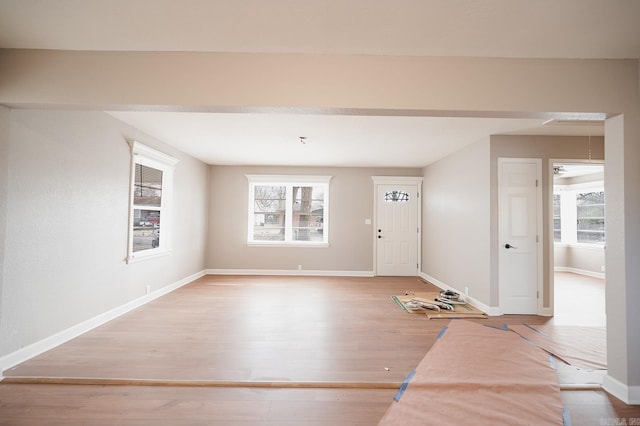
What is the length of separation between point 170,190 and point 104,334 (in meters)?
2.48

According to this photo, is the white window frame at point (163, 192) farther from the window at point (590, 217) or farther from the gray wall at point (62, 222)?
the window at point (590, 217)

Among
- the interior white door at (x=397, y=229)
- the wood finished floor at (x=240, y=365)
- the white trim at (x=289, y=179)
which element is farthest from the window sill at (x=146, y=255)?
the interior white door at (x=397, y=229)

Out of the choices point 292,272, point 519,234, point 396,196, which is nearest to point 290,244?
point 292,272

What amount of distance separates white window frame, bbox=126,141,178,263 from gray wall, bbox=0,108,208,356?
3.4 inches

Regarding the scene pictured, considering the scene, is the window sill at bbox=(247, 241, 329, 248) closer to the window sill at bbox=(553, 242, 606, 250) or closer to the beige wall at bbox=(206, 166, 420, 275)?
the beige wall at bbox=(206, 166, 420, 275)

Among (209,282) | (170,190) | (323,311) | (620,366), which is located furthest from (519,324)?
(170,190)

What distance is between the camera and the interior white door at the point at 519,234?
3902mm

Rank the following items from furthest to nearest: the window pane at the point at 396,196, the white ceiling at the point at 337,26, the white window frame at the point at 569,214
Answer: the white window frame at the point at 569,214, the window pane at the point at 396,196, the white ceiling at the point at 337,26

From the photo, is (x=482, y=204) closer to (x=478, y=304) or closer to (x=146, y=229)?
(x=478, y=304)

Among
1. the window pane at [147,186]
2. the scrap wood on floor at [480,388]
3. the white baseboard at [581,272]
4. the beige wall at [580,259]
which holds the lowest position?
the scrap wood on floor at [480,388]

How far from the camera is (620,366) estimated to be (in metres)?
2.09

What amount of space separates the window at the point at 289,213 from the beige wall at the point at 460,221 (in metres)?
2.30

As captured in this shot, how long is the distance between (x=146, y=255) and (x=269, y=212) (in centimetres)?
283

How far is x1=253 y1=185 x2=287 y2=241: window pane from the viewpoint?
6.54 metres
